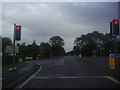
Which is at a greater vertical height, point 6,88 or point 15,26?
point 15,26

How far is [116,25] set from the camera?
1554 centimetres

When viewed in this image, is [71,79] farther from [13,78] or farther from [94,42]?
[94,42]

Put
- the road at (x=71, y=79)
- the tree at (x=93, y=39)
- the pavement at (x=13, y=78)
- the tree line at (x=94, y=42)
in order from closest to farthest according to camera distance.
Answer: the road at (x=71, y=79) < the pavement at (x=13, y=78) < the tree line at (x=94, y=42) < the tree at (x=93, y=39)

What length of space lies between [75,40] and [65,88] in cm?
16750

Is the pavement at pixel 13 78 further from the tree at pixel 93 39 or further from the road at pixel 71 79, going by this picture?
the tree at pixel 93 39

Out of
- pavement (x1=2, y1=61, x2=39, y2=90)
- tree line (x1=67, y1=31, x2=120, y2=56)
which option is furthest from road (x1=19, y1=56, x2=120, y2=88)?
tree line (x1=67, y1=31, x2=120, y2=56)

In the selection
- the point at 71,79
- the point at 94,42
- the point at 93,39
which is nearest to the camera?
the point at 71,79

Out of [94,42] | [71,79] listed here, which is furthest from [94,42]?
[71,79]

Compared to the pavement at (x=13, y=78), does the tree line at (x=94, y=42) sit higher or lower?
higher

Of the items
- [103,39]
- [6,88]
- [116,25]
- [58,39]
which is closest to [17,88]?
[6,88]

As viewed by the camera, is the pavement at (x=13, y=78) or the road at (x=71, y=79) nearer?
the road at (x=71, y=79)

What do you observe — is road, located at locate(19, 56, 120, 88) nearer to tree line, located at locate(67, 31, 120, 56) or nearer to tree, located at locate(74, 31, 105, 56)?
tree line, located at locate(67, 31, 120, 56)

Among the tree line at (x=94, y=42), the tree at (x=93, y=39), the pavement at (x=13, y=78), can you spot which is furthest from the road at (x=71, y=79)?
the tree at (x=93, y=39)

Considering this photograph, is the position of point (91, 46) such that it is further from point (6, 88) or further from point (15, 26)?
point (6, 88)
